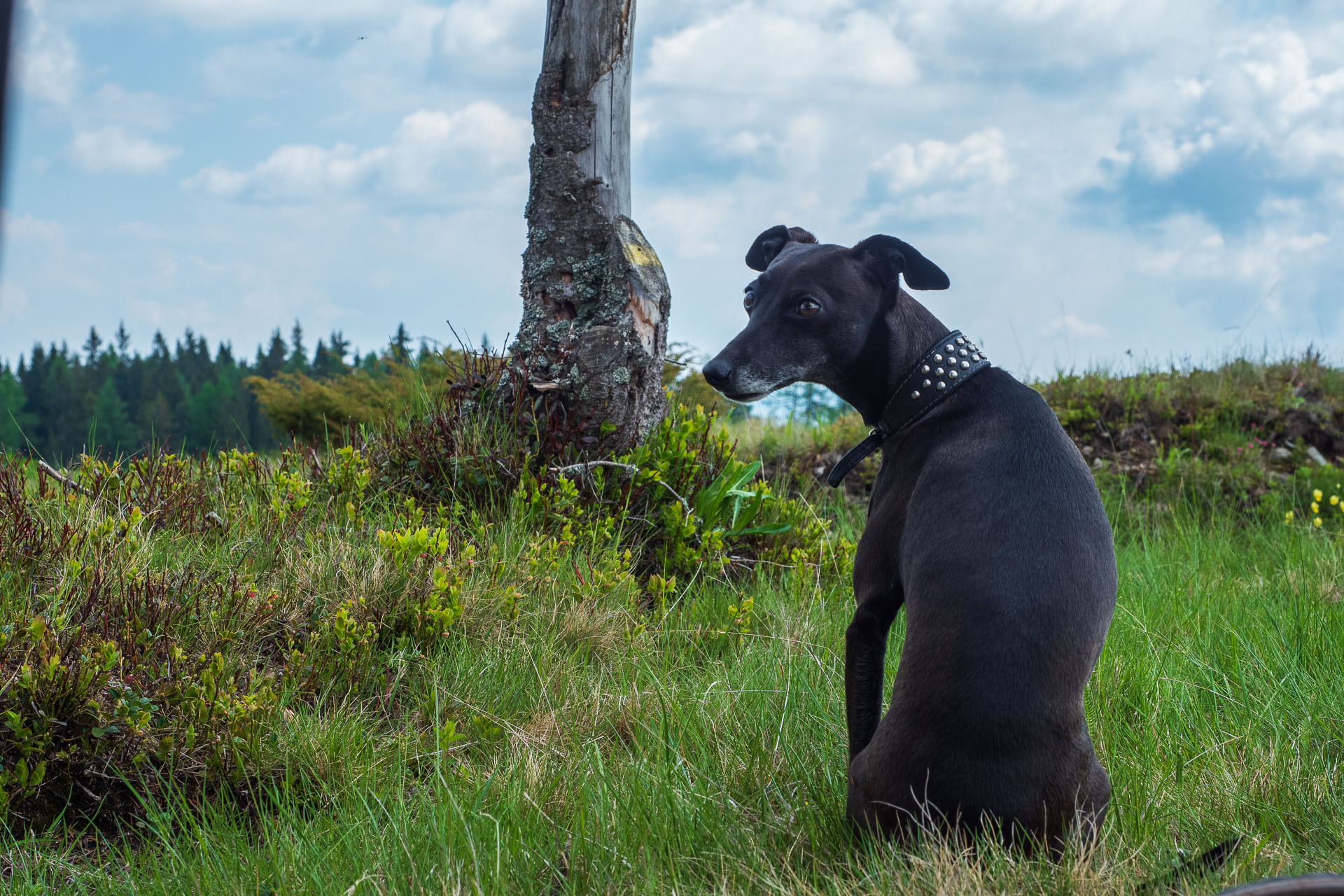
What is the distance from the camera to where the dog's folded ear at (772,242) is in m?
3.80

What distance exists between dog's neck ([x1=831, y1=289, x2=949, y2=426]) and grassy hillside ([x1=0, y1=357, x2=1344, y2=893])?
1277 millimetres

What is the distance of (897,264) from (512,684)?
7.93 ft

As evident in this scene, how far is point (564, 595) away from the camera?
4801 millimetres

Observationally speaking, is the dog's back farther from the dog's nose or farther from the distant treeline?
the distant treeline

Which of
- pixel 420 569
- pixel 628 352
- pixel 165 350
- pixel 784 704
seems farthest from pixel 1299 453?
pixel 165 350

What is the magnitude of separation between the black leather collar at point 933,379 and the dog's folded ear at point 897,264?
0.72ft

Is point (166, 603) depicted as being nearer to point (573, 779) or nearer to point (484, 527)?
point (484, 527)

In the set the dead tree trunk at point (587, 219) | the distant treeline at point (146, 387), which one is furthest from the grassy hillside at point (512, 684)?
the distant treeline at point (146, 387)

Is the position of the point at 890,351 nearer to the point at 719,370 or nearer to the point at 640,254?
the point at 719,370

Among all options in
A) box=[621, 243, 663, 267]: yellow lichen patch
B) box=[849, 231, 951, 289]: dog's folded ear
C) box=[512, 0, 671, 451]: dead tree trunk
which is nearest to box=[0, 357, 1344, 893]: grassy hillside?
box=[512, 0, 671, 451]: dead tree trunk

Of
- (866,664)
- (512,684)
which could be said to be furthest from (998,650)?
(512,684)

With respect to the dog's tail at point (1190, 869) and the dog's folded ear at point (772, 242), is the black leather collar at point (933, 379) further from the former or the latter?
the dog's tail at point (1190, 869)

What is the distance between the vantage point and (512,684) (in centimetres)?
414

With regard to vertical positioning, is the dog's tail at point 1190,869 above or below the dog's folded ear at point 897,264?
below
